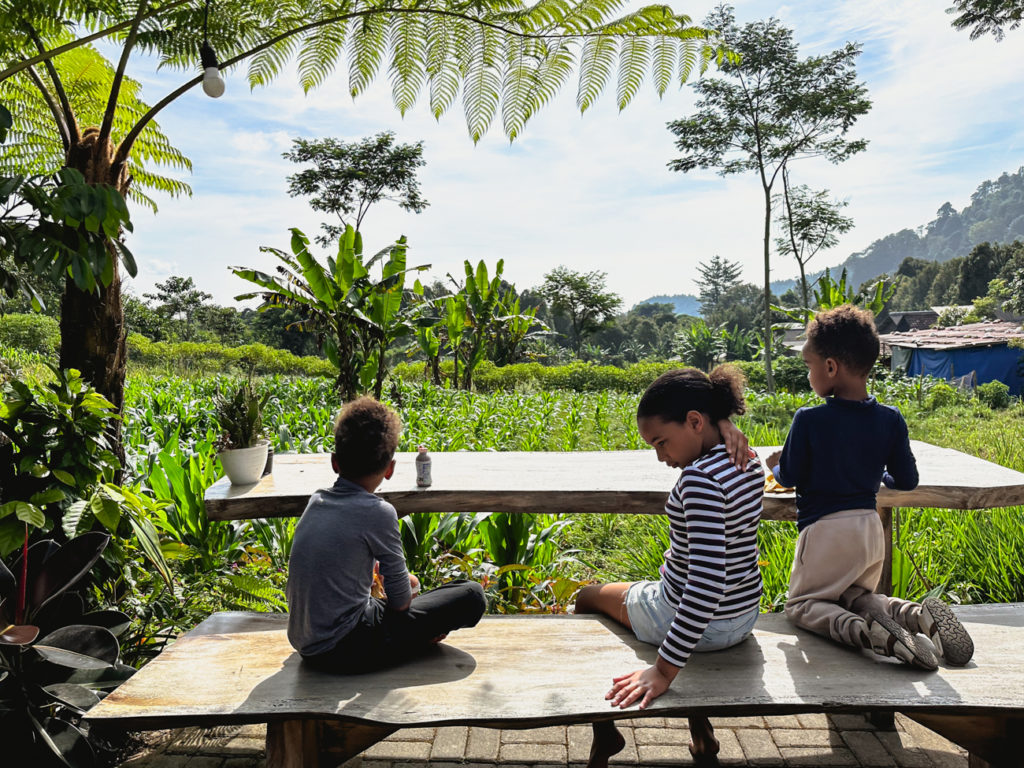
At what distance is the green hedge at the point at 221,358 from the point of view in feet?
63.9

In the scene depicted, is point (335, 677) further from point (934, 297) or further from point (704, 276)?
point (704, 276)

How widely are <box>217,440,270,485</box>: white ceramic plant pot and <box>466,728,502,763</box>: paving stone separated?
1.25 metres

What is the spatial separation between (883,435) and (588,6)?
7.29 ft

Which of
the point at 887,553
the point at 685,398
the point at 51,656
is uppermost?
the point at 685,398

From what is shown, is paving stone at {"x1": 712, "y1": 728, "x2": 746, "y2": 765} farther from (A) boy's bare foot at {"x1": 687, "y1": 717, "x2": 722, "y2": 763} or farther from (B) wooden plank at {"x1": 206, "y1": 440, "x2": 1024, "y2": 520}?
(B) wooden plank at {"x1": 206, "y1": 440, "x2": 1024, "y2": 520}

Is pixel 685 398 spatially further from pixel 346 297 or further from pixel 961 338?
pixel 961 338

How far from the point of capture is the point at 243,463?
2617mm

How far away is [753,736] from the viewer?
231 centimetres

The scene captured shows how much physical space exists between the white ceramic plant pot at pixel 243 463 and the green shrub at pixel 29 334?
62.3 ft

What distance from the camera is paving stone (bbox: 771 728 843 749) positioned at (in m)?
2.28

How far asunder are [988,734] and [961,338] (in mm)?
24893

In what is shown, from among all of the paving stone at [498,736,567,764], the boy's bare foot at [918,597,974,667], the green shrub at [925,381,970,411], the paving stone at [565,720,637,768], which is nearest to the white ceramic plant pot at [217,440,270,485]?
the paving stone at [498,736,567,764]

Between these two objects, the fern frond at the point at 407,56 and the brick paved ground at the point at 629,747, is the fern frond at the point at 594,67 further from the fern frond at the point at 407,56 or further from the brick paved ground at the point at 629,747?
the brick paved ground at the point at 629,747

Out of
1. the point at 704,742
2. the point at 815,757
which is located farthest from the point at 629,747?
the point at 815,757
